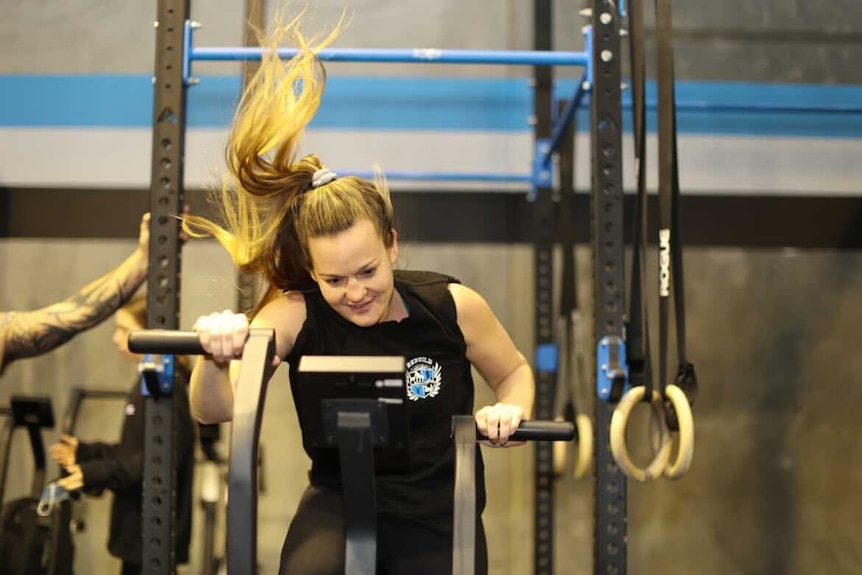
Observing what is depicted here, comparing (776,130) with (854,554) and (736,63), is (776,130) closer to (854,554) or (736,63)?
(736,63)

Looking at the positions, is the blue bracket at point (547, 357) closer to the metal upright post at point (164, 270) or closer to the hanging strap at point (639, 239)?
the hanging strap at point (639, 239)

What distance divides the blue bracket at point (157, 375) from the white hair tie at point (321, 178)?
66 cm

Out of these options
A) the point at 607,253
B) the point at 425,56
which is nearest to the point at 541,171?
A: the point at 425,56

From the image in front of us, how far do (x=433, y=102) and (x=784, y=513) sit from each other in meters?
2.26

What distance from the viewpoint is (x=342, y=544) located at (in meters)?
1.64

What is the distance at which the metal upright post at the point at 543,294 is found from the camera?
11.1ft

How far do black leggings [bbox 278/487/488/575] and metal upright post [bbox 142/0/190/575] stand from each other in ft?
1.89

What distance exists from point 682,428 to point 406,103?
2.26 meters

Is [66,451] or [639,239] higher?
[639,239]

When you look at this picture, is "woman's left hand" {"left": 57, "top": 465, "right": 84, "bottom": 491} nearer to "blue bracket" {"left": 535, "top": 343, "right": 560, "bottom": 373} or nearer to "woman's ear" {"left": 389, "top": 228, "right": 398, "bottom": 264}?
"blue bracket" {"left": 535, "top": 343, "right": 560, "bottom": 373}

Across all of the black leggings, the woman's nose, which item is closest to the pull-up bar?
the woman's nose

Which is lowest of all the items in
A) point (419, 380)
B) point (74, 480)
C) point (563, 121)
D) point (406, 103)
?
point (74, 480)

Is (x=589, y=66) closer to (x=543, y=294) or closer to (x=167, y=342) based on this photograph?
(x=543, y=294)

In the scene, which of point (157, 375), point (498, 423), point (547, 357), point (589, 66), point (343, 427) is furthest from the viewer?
point (547, 357)
